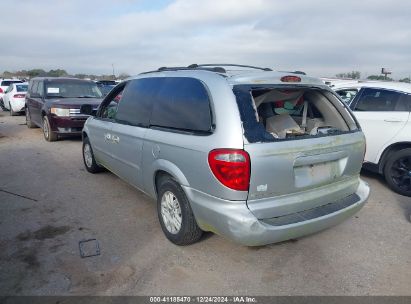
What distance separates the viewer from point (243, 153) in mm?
2750

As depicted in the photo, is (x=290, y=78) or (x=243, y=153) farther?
(x=290, y=78)

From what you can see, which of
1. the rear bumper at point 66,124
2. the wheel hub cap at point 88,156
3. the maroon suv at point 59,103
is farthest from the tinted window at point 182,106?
the rear bumper at point 66,124

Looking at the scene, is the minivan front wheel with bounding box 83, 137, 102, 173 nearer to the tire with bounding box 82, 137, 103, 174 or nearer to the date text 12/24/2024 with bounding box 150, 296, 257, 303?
the tire with bounding box 82, 137, 103, 174

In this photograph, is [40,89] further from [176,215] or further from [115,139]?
[176,215]

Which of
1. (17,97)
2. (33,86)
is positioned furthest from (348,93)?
(17,97)

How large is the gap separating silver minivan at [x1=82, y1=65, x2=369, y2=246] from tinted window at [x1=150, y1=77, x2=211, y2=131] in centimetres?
1

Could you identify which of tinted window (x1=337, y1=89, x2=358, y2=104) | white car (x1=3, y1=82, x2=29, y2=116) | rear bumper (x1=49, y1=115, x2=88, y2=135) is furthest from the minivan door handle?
white car (x1=3, y1=82, x2=29, y2=116)

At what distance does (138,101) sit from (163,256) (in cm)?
193

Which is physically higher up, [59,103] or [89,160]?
[59,103]

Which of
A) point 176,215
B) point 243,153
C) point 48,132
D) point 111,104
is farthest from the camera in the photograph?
point 48,132

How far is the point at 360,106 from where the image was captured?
6113 mm

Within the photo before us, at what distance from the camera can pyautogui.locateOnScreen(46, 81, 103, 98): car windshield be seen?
32.8 feet

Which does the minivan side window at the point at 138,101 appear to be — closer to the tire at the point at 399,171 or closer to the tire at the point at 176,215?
the tire at the point at 176,215

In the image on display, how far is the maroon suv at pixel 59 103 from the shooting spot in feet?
29.5
